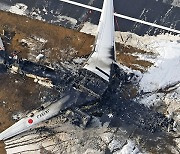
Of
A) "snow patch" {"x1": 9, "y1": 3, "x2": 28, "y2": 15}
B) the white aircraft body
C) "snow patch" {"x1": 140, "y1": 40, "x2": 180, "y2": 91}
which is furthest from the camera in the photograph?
"snow patch" {"x1": 9, "y1": 3, "x2": 28, "y2": 15}

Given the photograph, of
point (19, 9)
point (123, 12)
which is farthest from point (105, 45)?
point (19, 9)

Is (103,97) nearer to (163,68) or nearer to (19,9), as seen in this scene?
(163,68)

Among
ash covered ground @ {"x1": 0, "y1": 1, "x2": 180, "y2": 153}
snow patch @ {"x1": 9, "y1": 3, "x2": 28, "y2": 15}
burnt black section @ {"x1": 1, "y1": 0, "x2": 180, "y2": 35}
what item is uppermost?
burnt black section @ {"x1": 1, "y1": 0, "x2": 180, "y2": 35}

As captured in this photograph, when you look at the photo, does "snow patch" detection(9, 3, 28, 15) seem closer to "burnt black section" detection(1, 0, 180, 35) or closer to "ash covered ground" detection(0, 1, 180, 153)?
"burnt black section" detection(1, 0, 180, 35)

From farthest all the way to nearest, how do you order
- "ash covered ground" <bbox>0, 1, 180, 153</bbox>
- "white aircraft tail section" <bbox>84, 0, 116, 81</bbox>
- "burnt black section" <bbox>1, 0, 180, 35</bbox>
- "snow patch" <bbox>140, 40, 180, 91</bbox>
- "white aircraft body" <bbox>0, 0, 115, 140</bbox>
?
"burnt black section" <bbox>1, 0, 180, 35</bbox> < "snow patch" <bbox>140, 40, 180, 91</bbox> < "white aircraft tail section" <bbox>84, 0, 116, 81</bbox> < "white aircraft body" <bbox>0, 0, 115, 140</bbox> < "ash covered ground" <bbox>0, 1, 180, 153</bbox>

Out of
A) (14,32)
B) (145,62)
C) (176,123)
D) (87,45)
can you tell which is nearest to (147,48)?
(145,62)

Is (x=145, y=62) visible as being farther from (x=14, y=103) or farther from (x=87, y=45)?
(x=14, y=103)

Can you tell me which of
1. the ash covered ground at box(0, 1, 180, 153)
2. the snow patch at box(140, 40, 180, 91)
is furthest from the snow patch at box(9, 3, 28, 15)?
the snow patch at box(140, 40, 180, 91)
